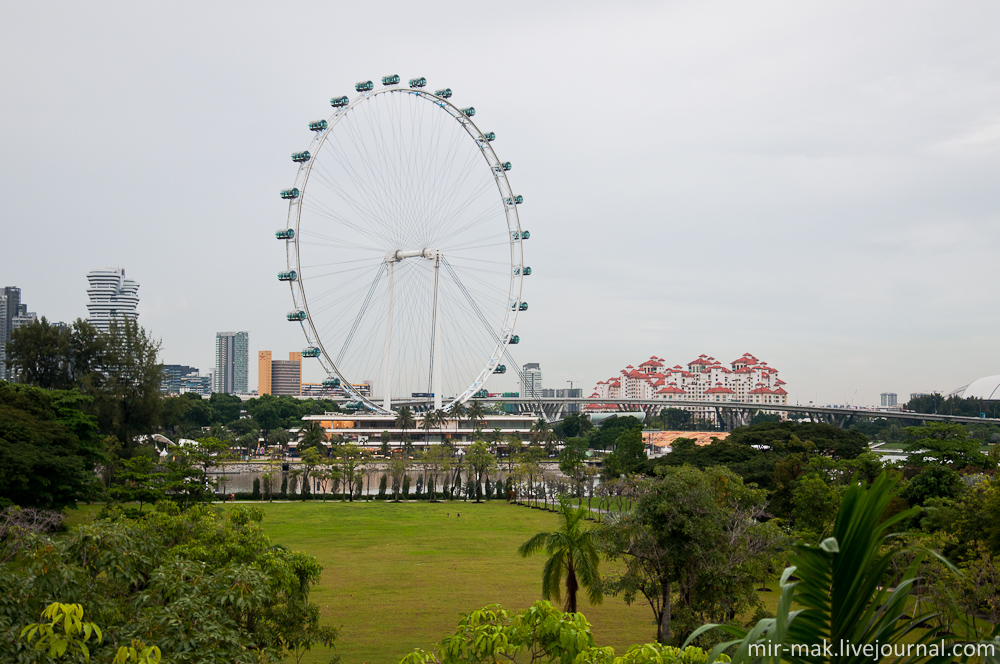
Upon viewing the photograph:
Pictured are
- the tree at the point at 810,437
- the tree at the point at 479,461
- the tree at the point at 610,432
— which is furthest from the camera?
the tree at the point at 610,432

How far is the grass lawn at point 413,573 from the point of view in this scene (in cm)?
2011

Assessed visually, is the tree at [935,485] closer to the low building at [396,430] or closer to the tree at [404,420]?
the low building at [396,430]

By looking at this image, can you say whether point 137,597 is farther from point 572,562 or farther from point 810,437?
point 810,437

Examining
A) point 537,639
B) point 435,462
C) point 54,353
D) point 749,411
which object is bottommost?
point 435,462

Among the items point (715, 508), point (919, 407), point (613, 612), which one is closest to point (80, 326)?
point (613, 612)

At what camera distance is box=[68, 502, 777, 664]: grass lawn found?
20109 mm

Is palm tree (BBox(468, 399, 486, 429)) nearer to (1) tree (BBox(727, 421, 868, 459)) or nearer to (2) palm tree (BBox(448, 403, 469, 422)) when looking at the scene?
(2) palm tree (BBox(448, 403, 469, 422))

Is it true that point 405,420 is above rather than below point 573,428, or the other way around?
above

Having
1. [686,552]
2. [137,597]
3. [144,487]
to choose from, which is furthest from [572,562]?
[144,487]

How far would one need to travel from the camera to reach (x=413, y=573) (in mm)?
27672

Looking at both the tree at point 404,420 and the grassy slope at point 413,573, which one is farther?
the tree at point 404,420

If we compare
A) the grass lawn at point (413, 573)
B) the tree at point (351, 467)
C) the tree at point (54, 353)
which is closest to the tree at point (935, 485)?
the grass lawn at point (413, 573)

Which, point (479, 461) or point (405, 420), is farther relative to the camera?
point (405, 420)

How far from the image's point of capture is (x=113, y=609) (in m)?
8.48
